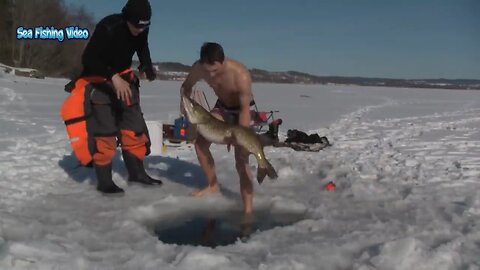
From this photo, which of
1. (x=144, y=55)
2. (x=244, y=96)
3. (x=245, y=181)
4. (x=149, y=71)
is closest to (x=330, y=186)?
(x=245, y=181)

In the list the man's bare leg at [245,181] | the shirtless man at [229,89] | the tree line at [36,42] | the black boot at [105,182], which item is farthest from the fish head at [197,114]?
the tree line at [36,42]

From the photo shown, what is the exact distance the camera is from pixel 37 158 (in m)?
5.86

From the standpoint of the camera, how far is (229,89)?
4.17 m

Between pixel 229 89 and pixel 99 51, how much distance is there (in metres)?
1.32

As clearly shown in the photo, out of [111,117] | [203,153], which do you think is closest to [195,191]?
[203,153]

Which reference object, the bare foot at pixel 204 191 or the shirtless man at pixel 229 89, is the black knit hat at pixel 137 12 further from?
the bare foot at pixel 204 191

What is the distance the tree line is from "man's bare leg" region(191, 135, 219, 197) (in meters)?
40.9

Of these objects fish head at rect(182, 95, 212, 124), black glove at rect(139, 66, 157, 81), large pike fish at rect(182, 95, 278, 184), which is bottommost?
large pike fish at rect(182, 95, 278, 184)

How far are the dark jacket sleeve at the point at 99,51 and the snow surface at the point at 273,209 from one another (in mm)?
1189

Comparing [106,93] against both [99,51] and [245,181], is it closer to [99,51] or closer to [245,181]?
[99,51]

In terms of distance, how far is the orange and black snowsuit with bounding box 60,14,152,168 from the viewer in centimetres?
447

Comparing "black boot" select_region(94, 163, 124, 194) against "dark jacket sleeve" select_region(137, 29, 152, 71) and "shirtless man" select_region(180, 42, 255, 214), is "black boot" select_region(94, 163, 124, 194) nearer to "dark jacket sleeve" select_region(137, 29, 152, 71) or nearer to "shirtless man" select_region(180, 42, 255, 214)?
"shirtless man" select_region(180, 42, 255, 214)

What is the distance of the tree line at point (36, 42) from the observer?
148 feet

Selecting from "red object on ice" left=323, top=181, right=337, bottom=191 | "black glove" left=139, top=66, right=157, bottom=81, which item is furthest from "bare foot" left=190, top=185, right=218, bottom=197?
"black glove" left=139, top=66, right=157, bottom=81
